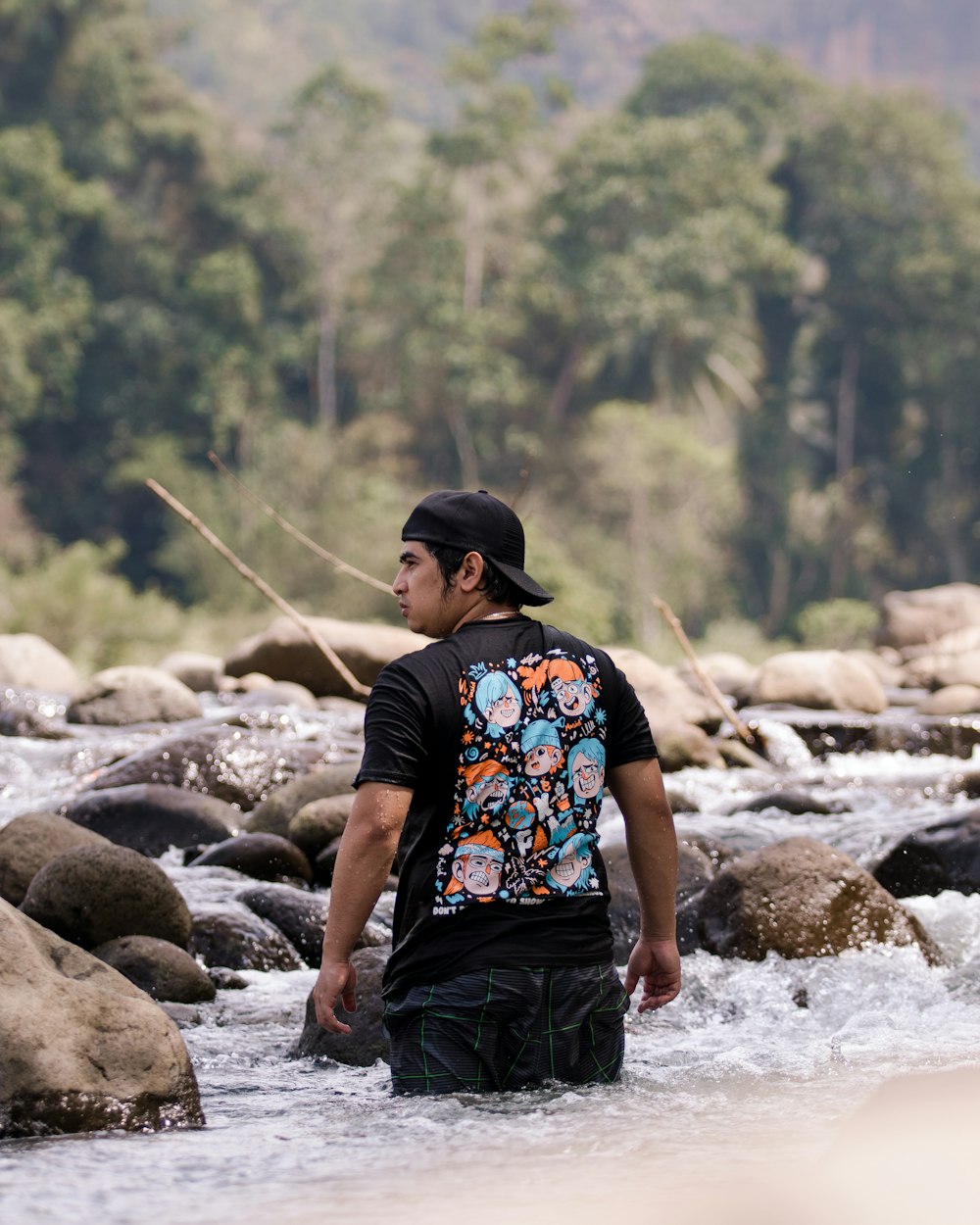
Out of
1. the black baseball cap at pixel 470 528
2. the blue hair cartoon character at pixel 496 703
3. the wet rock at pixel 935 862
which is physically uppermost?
the black baseball cap at pixel 470 528

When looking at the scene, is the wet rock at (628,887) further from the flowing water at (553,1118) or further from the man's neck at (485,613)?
the man's neck at (485,613)

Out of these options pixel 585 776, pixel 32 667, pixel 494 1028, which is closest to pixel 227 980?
pixel 494 1028

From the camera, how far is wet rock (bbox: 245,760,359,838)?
8477 mm

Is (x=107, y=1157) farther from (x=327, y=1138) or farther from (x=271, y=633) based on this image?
(x=271, y=633)

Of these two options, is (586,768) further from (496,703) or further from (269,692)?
(269,692)

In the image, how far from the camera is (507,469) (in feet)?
139

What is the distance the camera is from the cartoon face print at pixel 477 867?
9.72 ft

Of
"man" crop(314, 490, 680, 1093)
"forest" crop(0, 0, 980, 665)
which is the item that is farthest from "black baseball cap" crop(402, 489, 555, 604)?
"forest" crop(0, 0, 980, 665)

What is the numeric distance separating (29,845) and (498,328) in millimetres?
35557

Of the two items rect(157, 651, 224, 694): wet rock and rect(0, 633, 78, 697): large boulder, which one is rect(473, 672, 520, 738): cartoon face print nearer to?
rect(157, 651, 224, 694): wet rock

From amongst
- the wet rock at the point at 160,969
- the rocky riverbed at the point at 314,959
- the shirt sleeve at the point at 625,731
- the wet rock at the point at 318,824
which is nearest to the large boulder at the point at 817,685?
the rocky riverbed at the point at 314,959

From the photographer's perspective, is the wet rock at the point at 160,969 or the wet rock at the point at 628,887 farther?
the wet rock at the point at 628,887

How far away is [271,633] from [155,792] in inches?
337

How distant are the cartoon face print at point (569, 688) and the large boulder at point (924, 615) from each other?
2742 centimetres
